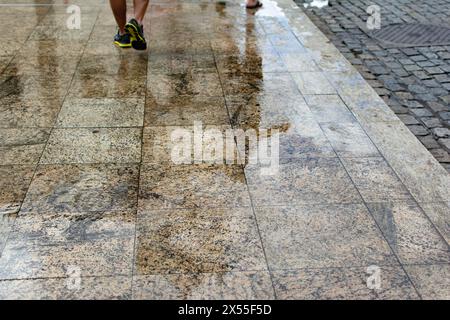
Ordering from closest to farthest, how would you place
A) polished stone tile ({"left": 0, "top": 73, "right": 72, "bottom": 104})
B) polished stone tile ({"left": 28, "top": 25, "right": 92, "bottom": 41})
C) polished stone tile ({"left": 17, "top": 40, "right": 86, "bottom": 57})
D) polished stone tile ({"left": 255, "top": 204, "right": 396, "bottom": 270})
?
1. polished stone tile ({"left": 255, "top": 204, "right": 396, "bottom": 270})
2. polished stone tile ({"left": 0, "top": 73, "right": 72, "bottom": 104})
3. polished stone tile ({"left": 17, "top": 40, "right": 86, "bottom": 57})
4. polished stone tile ({"left": 28, "top": 25, "right": 92, "bottom": 41})

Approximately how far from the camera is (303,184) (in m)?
4.45

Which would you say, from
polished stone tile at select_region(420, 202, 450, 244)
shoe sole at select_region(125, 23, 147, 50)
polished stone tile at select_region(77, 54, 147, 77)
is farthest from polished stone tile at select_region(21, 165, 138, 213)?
shoe sole at select_region(125, 23, 147, 50)

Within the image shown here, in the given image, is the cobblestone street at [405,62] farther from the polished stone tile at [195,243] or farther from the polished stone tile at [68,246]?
the polished stone tile at [68,246]

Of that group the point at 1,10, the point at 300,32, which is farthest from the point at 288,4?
the point at 1,10

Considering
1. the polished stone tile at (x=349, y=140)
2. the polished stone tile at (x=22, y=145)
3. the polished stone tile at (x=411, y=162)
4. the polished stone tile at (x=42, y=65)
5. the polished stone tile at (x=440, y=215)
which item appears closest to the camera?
the polished stone tile at (x=440, y=215)

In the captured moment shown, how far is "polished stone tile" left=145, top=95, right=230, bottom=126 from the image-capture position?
5434mm

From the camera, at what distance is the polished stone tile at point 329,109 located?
5.55 meters

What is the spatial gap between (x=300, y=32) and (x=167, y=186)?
4.59m

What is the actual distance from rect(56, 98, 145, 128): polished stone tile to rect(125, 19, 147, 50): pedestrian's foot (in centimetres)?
132

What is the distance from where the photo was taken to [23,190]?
4.30 m

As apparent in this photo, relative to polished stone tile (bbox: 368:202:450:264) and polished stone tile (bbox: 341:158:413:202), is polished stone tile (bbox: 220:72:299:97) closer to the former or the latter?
polished stone tile (bbox: 341:158:413:202)

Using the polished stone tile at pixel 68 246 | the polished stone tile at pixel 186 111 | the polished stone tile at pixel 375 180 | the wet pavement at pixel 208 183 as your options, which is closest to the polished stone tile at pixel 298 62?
the wet pavement at pixel 208 183

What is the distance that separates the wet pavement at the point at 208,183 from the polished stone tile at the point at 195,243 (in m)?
0.01
